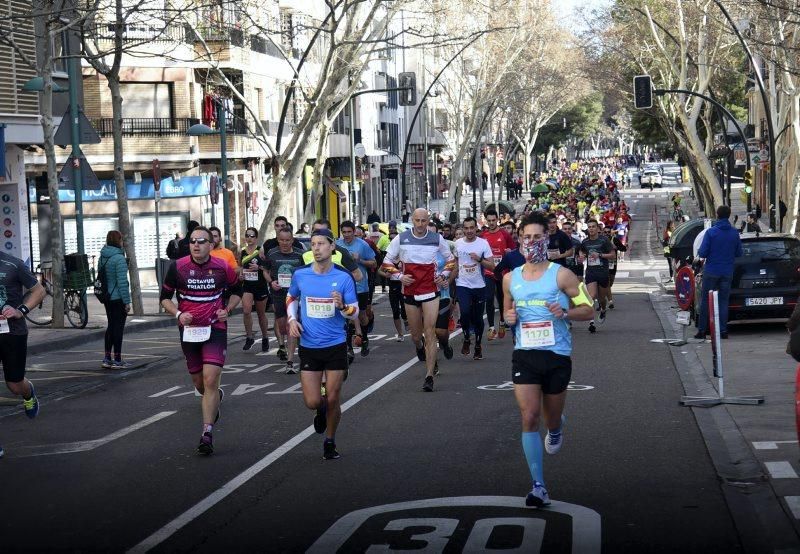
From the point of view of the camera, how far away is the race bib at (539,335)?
9.09m

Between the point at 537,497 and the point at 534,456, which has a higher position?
the point at 534,456

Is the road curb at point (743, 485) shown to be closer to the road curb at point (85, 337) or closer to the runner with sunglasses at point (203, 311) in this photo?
the runner with sunglasses at point (203, 311)

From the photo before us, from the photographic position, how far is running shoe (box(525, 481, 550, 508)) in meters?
8.75

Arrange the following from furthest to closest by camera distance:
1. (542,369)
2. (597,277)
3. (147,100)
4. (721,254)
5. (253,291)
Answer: (147,100)
(597,277)
(253,291)
(721,254)
(542,369)

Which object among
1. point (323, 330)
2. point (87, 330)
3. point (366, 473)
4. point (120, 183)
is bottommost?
point (87, 330)

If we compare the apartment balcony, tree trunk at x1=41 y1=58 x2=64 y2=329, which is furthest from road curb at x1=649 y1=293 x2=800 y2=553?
the apartment balcony

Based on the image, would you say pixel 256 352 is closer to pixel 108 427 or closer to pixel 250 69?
pixel 108 427

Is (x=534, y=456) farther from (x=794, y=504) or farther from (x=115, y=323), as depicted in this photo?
(x=115, y=323)

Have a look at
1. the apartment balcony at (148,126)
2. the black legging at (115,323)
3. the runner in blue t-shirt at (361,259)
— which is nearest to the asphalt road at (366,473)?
the black legging at (115,323)

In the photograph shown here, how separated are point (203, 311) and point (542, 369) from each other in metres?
3.59

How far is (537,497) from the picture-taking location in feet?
28.7

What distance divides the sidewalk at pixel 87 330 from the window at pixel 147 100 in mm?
12512

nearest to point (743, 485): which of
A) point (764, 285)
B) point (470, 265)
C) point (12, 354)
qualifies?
point (12, 354)

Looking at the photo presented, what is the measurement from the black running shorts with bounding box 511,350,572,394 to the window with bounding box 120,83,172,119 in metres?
36.6
